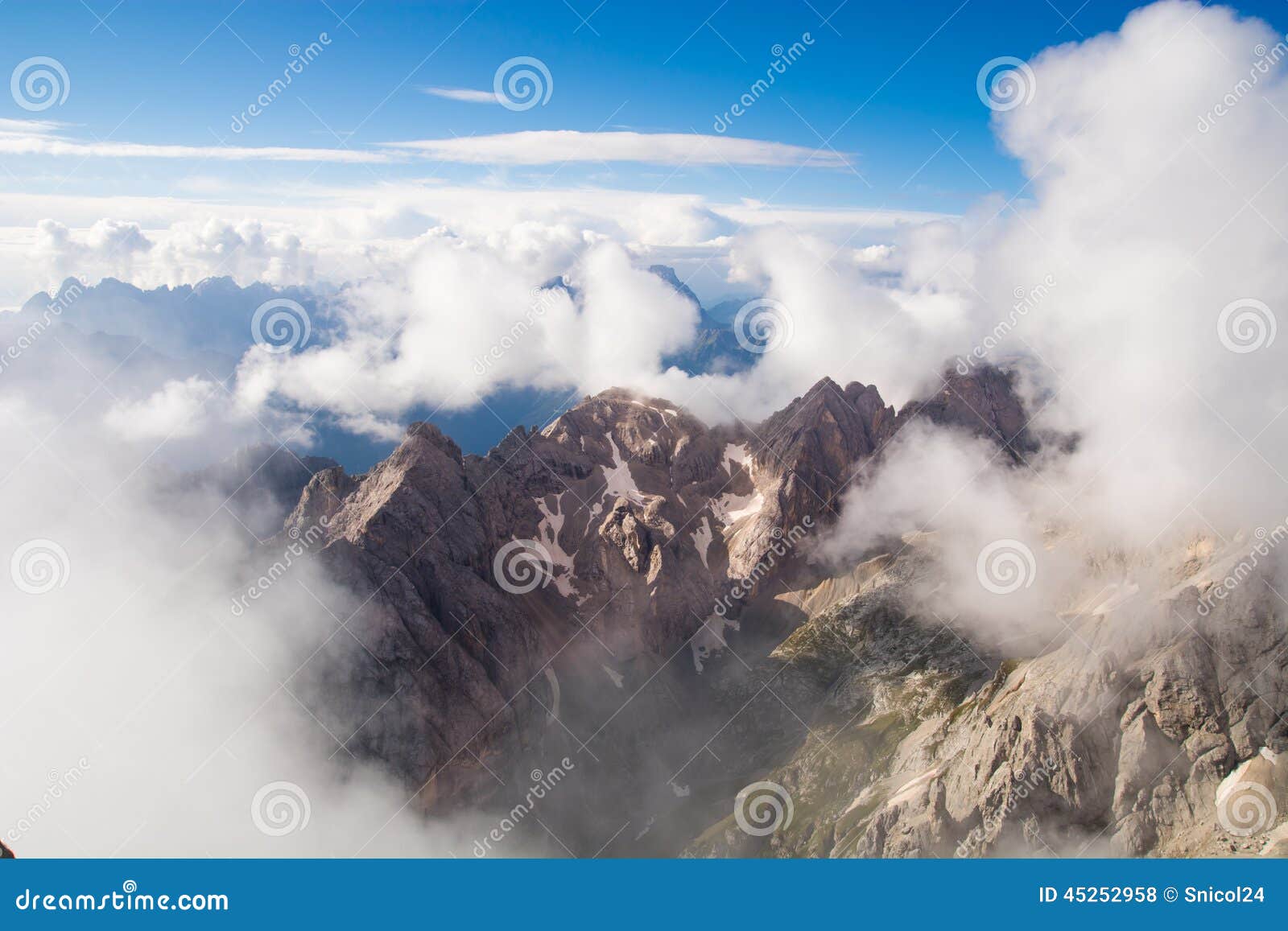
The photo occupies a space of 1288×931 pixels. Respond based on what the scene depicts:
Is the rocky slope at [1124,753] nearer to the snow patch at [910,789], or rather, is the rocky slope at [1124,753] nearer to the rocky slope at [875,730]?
the rocky slope at [875,730]

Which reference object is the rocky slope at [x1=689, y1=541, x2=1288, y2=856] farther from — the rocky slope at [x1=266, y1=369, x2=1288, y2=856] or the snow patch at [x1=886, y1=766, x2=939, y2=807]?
the snow patch at [x1=886, y1=766, x2=939, y2=807]

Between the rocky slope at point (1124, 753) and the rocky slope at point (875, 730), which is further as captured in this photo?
the rocky slope at point (875, 730)

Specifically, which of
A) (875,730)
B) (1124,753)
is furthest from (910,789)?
(1124,753)

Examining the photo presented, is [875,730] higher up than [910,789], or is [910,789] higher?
[875,730]

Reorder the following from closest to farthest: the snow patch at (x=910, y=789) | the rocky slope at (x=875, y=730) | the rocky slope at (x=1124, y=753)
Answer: the rocky slope at (x=1124, y=753) < the rocky slope at (x=875, y=730) < the snow patch at (x=910, y=789)

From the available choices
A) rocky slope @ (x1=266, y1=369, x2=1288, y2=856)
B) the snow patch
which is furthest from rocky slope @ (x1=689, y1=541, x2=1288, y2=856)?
the snow patch

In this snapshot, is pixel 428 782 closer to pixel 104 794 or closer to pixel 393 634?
pixel 393 634

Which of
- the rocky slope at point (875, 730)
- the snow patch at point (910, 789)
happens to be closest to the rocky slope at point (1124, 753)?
the rocky slope at point (875, 730)

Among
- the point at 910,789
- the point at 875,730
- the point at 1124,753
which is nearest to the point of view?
the point at 1124,753

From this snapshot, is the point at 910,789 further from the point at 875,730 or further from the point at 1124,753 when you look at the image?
the point at 1124,753

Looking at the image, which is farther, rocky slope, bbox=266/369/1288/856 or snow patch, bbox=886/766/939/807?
snow patch, bbox=886/766/939/807

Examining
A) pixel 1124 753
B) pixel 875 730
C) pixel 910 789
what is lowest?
pixel 1124 753
